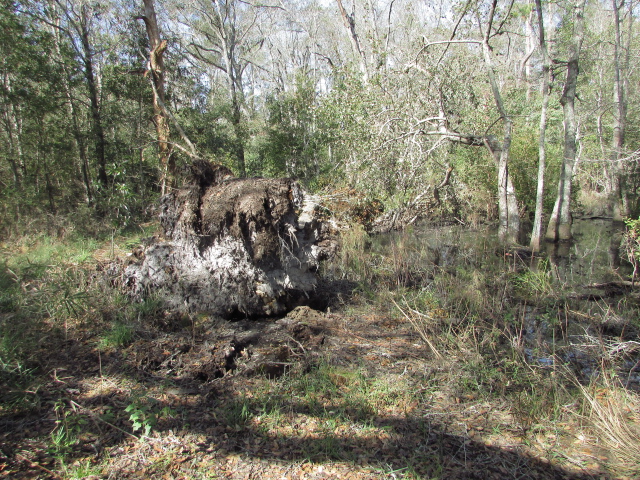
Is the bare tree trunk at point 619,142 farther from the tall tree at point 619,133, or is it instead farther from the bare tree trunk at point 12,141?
the bare tree trunk at point 12,141

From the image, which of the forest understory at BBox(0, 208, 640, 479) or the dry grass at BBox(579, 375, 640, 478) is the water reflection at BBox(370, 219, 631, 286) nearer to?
the forest understory at BBox(0, 208, 640, 479)

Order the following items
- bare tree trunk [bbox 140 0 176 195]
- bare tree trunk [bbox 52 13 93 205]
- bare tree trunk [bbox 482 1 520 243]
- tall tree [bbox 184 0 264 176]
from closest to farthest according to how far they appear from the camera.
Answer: bare tree trunk [bbox 140 0 176 195] < bare tree trunk [bbox 482 1 520 243] < bare tree trunk [bbox 52 13 93 205] < tall tree [bbox 184 0 264 176]

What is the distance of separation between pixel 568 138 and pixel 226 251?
1058 cm

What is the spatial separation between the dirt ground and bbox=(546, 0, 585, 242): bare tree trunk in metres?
9.85

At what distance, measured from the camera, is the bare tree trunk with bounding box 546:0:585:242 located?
985cm

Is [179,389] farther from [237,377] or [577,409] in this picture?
[577,409]

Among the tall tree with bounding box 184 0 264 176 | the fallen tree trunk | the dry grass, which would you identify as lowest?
the dry grass

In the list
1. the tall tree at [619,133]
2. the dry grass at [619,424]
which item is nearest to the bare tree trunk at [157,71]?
the dry grass at [619,424]


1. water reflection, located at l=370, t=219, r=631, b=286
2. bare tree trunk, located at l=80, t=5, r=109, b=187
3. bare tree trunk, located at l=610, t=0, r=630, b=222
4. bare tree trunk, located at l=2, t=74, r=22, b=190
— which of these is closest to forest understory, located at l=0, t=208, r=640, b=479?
water reflection, located at l=370, t=219, r=631, b=286

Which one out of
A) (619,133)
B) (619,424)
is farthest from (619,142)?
(619,424)

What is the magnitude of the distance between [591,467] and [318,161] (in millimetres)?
16396

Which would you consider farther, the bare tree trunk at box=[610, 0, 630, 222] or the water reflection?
the bare tree trunk at box=[610, 0, 630, 222]

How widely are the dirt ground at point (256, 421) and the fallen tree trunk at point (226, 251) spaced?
686 millimetres

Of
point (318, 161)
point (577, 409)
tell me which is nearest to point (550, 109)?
point (318, 161)
